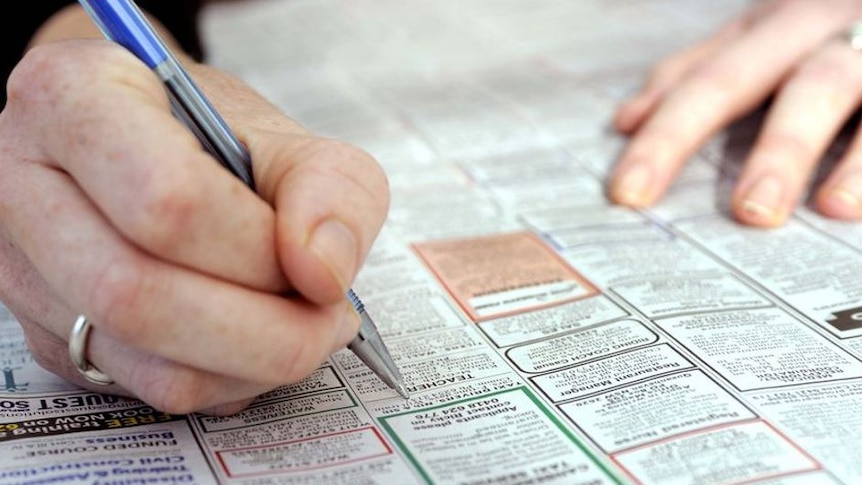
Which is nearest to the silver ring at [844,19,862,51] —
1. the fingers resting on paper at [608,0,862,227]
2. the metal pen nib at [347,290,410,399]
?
the fingers resting on paper at [608,0,862,227]

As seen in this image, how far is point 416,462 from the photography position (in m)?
0.44

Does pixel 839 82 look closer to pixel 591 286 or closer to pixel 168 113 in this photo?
pixel 591 286

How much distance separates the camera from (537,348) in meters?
0.54

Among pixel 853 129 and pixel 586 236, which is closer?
pixel 586 236

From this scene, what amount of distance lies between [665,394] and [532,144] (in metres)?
0.43

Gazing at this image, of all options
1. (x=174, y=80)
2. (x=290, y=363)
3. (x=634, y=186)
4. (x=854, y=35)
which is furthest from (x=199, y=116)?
(x=854, y=35)

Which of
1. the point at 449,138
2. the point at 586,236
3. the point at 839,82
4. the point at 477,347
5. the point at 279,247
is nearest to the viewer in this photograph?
the point at 279,247

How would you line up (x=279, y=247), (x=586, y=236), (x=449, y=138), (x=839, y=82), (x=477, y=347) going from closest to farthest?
(x=279, y=247) → (x=477, y=347) → (x=586, y=236) → (x=839, y=82) → (x=449, y=138)

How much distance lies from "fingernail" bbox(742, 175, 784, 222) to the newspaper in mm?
20

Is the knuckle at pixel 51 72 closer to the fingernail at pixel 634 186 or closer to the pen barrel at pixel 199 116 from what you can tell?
the pen barrel at pixel 199 116

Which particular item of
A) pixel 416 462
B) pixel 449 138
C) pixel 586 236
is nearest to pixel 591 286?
pixel 586 236

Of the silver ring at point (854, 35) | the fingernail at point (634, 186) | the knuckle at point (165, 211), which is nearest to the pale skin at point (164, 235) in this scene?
the knuckle at point (165, 211)

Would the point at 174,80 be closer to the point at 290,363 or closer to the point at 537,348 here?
the point at 290,363

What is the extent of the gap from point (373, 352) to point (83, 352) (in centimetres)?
14
